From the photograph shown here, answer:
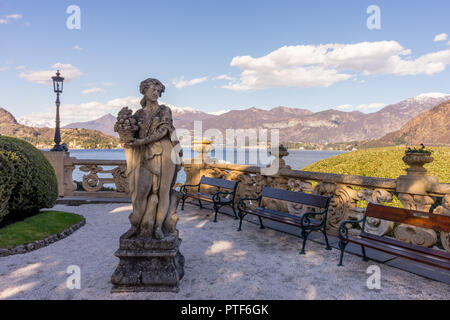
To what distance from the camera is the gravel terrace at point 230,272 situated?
3459 mm

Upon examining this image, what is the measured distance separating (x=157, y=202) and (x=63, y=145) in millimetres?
8866

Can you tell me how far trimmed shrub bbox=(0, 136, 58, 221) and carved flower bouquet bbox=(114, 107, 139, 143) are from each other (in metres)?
3.33

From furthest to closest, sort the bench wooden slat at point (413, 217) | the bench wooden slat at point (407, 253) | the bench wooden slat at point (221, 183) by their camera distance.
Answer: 1. the bench wooden slat at point (221, 183)
2. the bench wooden slat at point (413, 217)
3. the bench wooden slat at point (407, 253)

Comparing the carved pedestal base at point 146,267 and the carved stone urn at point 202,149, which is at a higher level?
the carved stone urn at point 202,149

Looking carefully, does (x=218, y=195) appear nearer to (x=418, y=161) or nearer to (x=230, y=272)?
(x=230, y=272)

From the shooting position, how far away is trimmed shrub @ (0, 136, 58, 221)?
5.32 metres

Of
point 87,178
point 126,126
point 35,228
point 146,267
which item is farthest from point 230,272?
point 87,178

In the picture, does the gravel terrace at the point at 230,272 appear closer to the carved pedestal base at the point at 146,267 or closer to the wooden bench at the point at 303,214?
the carved pedestal base at the point at 146,267

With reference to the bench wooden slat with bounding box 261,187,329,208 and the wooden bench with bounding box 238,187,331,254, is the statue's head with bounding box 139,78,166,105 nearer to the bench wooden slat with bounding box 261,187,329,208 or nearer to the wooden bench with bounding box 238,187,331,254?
the wooden bench with bounding box 238,187,331,254

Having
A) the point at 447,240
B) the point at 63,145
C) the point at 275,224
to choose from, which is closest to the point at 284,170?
the point at 275,224

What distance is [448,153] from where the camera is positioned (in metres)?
10.2

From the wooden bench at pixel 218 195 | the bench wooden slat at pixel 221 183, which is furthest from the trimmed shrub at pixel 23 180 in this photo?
the bench wooden slat at pixel 221 183

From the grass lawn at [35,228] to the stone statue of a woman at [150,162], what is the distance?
2881mm

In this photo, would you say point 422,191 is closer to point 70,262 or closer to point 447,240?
point 447,240
